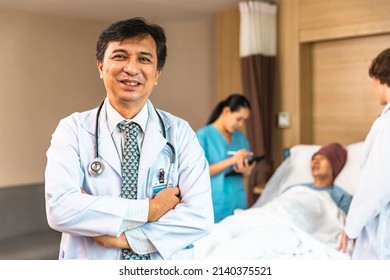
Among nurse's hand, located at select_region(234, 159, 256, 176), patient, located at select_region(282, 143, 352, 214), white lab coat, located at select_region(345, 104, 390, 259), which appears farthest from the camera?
patient, located at select_region(282, 143, 352, 214)

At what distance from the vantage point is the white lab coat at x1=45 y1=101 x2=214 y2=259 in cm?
132

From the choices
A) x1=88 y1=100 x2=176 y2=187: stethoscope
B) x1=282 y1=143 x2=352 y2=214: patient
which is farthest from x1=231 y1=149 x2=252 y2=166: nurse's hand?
x1=88 y1=100 x2=176 y2=187: stethoscope

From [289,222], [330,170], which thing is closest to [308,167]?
[330,170]

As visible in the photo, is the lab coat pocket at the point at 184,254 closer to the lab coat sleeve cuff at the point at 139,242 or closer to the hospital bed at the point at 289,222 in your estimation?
the lab coat sleeve cuff at the point at 139,242

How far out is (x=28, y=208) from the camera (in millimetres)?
1652

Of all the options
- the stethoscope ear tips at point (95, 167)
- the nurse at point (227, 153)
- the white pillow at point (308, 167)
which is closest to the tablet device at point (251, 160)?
the nurse at point (227, 153)

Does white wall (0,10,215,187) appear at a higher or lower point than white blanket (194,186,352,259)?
higher

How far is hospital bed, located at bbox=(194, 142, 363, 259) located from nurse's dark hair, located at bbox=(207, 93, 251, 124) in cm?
25

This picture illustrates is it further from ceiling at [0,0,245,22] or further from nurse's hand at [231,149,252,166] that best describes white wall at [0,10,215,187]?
nurse's hand at [231,149,252,166]

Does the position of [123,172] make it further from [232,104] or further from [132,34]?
[232,104]

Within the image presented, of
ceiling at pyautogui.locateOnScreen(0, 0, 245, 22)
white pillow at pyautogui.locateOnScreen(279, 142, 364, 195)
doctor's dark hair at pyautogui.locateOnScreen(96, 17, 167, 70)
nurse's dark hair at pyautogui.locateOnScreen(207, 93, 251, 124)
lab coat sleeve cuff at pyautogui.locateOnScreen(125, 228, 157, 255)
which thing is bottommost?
lab coat sleeve cuff at pyautogui.locateOnScreen(125, 228, 157, 255)

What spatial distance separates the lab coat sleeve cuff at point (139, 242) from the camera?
4.49ft

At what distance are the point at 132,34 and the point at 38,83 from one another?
39cm

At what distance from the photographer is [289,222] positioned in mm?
2098
